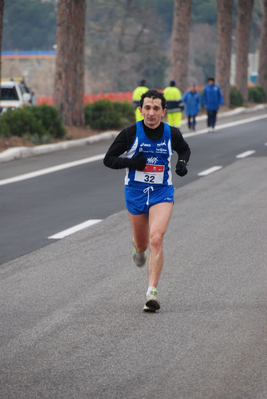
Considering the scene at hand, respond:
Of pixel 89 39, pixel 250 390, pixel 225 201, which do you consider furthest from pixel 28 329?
pixel 89 39

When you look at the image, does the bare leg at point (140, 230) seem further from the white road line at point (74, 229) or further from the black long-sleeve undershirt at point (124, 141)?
the white road line at point (74, 229)

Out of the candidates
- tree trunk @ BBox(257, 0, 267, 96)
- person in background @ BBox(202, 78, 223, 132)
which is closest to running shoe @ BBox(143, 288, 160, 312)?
person in background @ BBox(202, 78, 223, 132)

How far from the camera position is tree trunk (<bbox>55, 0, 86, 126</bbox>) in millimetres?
25594

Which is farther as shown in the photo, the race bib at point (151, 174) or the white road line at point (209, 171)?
the white road line at point (209, 171)

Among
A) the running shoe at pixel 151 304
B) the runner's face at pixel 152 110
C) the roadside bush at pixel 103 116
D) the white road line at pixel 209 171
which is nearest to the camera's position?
the running shoe at pixel 151 304

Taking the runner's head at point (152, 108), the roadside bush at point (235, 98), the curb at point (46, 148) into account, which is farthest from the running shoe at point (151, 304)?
the roadside bush at point (235, 98)

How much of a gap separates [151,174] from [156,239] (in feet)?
1.81

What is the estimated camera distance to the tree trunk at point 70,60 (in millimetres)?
25594

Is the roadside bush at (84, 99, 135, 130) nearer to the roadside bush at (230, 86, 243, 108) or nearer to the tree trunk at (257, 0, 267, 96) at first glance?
the roadside bush at (230, 86, 243, 108)

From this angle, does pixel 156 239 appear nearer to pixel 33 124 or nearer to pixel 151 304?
pixel 151 304

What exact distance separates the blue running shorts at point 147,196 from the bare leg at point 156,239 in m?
0.07

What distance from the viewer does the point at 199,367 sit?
5.36m

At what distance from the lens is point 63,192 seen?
14.9m

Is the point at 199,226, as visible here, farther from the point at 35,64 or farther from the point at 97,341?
the point at 35,64
